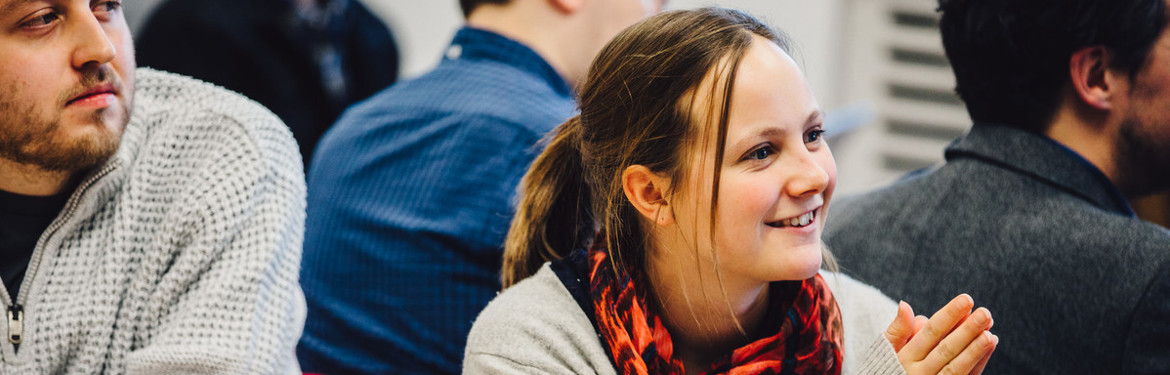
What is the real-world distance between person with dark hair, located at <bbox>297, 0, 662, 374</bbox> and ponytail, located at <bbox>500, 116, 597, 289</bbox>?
0.23 m

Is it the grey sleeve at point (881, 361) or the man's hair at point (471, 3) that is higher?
the man's hair at point (471, 3)

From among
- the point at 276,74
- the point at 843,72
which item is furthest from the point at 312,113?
the point at 843,72

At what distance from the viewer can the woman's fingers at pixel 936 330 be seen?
1.03m

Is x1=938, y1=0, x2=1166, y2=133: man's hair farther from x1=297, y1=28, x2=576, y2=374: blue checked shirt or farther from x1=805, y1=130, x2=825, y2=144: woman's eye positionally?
x1=297, y1=28, x2=576, y2=374: blue checked shirt

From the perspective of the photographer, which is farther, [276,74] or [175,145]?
[276,74]

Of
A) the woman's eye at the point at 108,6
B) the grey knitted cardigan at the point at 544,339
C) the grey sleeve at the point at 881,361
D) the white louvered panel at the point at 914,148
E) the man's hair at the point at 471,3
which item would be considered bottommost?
the white louvered panel at the point at 914,148

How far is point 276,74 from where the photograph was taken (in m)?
2.79

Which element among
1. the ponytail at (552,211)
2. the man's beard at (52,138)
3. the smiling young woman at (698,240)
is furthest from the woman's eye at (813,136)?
the man's beard at (52,138)

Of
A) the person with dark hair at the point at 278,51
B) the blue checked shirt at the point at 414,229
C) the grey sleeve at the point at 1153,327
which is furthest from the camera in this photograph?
the person with dark hair at the point at 278,51

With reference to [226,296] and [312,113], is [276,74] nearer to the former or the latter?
[312,113]

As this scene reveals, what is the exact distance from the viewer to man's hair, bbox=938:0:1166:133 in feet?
4.60

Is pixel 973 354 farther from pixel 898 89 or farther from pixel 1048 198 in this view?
pixel 898 89

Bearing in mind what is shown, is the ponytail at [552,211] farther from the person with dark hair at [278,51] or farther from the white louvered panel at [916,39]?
the white louvered panel at [916,39]

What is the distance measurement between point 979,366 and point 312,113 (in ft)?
7.03
